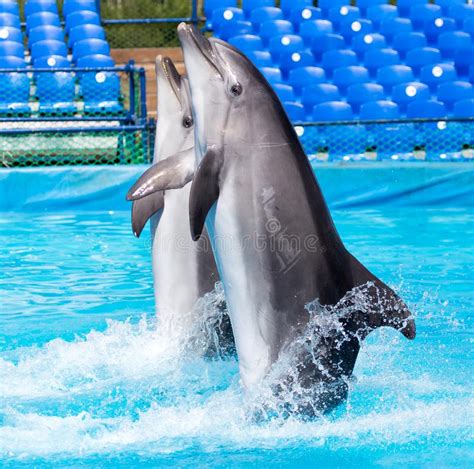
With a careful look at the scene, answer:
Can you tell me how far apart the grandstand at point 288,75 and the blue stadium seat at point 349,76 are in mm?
15

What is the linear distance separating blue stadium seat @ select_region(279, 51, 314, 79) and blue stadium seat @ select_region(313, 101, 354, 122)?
1966mm

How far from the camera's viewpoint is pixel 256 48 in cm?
1427

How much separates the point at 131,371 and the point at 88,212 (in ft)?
18.9

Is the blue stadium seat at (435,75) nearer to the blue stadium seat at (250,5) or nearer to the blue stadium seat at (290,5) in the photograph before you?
the blue stadium seat at (290,5)

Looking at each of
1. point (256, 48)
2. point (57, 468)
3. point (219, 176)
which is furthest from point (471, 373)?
point (256, 48)

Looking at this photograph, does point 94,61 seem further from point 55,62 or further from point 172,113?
point 172,113

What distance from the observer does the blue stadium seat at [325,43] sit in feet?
47.8

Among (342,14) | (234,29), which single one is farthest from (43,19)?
(342,14)

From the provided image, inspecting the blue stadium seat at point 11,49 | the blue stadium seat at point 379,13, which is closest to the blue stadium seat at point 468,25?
the blue stadium seat at point 379,13

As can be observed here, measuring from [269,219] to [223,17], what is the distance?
39.2 ft

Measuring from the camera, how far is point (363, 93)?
12938mm

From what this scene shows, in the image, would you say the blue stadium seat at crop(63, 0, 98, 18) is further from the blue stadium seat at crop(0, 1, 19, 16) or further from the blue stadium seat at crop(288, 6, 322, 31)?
the blue stadium seat at crop(288, 6, 322, 31)

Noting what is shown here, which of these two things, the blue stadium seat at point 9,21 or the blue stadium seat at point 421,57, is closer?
the blue stadium seat at point 421,57

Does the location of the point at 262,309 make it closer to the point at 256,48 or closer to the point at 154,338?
the point at 154,338
